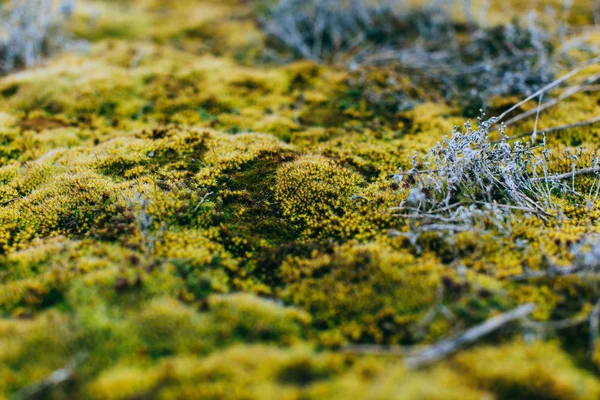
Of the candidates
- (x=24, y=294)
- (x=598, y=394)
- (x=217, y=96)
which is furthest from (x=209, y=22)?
(x=598, y=394)

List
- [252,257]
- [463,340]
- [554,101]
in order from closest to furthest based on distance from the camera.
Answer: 1. [463,340]
2. [252,257]
3. [554,101]

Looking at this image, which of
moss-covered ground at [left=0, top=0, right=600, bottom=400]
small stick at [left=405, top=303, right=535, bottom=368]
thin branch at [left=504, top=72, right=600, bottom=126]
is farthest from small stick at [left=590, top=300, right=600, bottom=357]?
thin branch at [left=504, top=72, right=600, bottom=126]

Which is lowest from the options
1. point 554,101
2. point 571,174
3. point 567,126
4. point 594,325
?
point 594,325

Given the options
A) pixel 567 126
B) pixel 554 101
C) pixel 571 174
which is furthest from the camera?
pixel 554 101

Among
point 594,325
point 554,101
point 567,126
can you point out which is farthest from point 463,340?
point 554,101

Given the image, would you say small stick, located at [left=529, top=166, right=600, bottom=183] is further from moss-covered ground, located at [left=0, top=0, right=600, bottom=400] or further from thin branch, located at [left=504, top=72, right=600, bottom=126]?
thin branch, located at [left=504, top=72, right=600, bottom=126]

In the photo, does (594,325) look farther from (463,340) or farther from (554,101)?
A: (554,101)
